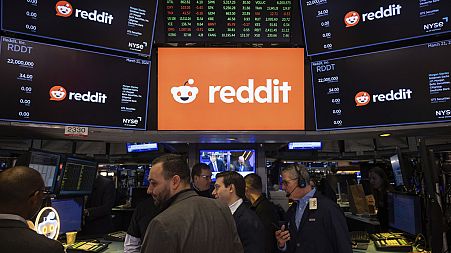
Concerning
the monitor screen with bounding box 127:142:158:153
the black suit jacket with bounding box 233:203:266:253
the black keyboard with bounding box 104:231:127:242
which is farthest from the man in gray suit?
the monitor screen with bounding box 127:142:158:153

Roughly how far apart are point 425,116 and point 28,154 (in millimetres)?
3062

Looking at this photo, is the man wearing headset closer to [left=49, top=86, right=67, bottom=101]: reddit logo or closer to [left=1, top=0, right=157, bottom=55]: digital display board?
[left=1, top=0, right=157, bottom=55]: digital display board

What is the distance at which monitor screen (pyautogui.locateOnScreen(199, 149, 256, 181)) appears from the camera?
14.7 feet

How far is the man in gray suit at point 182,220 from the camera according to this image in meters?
1.75

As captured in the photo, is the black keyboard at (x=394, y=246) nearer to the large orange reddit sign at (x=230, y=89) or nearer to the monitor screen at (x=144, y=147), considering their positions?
the large orange reddit sign at (x=230, y=89)

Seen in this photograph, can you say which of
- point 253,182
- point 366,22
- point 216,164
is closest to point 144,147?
point 216,164

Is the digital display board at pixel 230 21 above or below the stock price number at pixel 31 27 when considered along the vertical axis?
above

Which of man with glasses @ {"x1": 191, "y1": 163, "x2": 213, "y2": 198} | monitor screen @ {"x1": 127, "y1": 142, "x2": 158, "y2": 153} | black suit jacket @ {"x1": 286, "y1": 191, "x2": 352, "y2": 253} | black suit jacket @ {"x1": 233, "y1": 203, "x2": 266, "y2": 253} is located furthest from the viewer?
monitor screen @ {"x1": 127, "y1": 142, "x2": 158, "y2": 153}

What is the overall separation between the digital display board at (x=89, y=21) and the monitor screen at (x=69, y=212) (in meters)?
1.39

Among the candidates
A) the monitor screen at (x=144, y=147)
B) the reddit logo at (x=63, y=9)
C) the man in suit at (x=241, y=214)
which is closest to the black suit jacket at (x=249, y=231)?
the man in suit at (x=241, y=214)

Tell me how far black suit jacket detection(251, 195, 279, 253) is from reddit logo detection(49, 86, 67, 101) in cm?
195

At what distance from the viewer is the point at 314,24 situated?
3709 mm

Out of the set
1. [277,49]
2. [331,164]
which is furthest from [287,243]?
[331,164]

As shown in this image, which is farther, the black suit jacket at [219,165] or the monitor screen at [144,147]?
the monitor screen at [144,147]
